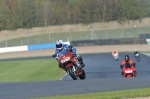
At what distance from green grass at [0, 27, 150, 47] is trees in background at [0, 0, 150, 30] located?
6.83m

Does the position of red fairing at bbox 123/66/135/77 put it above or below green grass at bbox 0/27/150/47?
above

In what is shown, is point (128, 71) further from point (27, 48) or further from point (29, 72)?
point (27, 48)

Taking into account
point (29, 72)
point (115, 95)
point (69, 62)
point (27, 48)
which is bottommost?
point (27, 48)

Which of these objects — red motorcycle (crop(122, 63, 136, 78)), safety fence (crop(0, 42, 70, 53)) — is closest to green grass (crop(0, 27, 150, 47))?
safety fence (crop(0, 42, 70, 53))

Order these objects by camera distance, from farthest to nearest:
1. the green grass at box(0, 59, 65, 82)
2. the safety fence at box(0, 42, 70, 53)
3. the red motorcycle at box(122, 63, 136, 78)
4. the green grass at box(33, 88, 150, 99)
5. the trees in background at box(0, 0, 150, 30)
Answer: the trees in background at box(0, 0, 150, 30), the safety fence at box(0, 42, 70, 53), the green grass at box(0, 59, 65, 82), the red motorcycle at box(122, 63, 136, 78), the green grass at box(33, 88, 150, 99)

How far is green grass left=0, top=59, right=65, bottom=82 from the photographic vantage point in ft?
114

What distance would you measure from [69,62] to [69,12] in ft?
223

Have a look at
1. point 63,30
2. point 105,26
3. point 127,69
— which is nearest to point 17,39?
point 63,30

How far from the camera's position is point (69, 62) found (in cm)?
1812

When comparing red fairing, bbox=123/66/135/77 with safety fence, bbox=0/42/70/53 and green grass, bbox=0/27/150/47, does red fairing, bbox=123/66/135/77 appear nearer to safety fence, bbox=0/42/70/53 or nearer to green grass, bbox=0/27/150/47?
safety fence, bbox=0/42/70/53

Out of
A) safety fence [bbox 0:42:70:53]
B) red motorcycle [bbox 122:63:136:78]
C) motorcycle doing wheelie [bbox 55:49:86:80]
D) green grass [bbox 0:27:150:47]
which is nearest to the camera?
motorcycle doing wheelie [bbox 55:49:86:80]

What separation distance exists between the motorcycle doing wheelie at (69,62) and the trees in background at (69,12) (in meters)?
57.7

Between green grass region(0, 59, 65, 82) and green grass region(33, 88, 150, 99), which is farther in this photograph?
green grass region(0, 59, 65, 82)

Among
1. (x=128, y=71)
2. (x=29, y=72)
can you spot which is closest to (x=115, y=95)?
(x=128, y=71)
